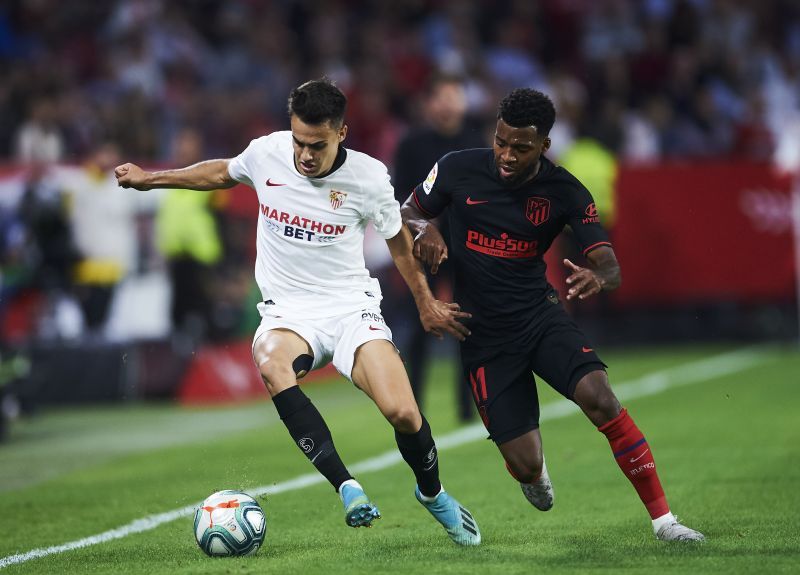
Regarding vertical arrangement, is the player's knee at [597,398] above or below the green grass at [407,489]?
above

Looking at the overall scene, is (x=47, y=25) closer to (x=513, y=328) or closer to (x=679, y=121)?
(x=679, y=121)

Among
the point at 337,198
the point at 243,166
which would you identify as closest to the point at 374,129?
the point at 243,166

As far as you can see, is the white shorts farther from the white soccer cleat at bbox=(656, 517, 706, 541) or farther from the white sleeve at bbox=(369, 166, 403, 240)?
the white soccer cleat at bbox=(656, 517, 706, 541)

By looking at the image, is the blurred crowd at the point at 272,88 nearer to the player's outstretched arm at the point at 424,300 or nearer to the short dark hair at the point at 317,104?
the player's outstretched arm at the point at 424,300

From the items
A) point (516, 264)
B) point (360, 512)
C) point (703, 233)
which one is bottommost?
point (703, 233)

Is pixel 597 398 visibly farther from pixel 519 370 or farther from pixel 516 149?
pixel 516 149

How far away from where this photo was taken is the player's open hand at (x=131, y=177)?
6.78 meters

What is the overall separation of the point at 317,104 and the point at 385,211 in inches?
26.8

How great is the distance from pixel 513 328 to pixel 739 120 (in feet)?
45.9

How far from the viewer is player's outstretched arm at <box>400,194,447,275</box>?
21.9 ft

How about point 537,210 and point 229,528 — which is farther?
point 537,210

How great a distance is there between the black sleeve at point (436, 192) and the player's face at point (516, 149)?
0.37 meters

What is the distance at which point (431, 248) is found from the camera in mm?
6684

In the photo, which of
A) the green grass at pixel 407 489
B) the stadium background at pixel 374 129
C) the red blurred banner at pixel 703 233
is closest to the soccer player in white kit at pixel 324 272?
the green grass at pixel 407 489
